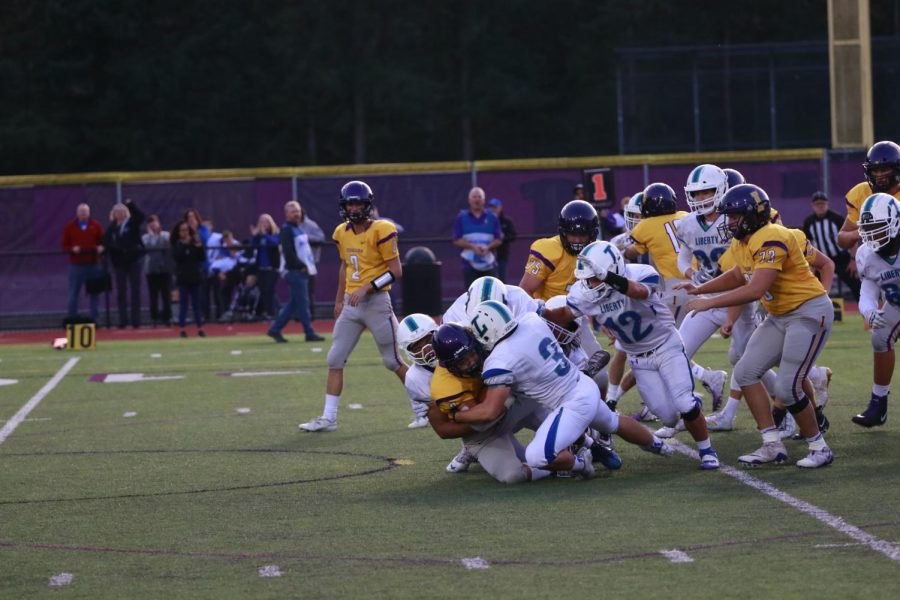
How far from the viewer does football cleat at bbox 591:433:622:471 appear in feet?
27.5

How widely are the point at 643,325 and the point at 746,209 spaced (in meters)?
0.93

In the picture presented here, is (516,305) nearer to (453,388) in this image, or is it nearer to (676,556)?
(453,388)

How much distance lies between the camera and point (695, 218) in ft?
32.9

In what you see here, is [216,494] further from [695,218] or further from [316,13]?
[316,13]

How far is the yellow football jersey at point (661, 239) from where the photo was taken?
10.7 meters

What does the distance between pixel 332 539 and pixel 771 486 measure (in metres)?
2.52

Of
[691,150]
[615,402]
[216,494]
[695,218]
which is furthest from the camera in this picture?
[691,150]

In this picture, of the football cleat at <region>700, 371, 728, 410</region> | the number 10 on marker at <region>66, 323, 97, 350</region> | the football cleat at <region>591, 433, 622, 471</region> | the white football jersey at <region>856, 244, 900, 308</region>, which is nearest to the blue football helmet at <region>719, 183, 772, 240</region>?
the white football jersey at <region>856, 244, 900, 308</region>

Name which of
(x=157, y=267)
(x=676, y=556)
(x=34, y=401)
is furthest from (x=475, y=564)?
(x=157, y=267)

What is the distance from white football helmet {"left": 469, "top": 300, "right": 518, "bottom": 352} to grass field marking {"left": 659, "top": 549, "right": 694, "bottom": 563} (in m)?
1.92

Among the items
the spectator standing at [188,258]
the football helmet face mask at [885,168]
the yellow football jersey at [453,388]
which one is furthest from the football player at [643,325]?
the spectator standing at [188,258]

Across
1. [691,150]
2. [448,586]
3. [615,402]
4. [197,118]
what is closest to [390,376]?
[615,402]

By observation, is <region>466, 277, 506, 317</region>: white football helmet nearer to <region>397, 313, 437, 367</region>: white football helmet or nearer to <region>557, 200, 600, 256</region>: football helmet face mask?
<region>397, 313, 437, 367</region>: white football helmet

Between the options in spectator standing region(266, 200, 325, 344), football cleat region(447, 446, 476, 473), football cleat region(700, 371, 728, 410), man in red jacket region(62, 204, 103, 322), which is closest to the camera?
football cleat region(447, 446, 476, 473)
